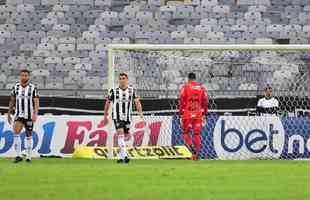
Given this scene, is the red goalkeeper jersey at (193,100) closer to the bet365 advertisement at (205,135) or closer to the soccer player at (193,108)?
the soccer player at (193,108)

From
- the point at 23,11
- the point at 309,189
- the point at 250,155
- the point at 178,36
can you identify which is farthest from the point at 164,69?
the point at 309,189

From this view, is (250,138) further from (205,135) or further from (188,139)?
(188,139)

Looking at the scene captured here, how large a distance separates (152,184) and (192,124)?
8.50 meters

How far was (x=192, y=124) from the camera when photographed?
1858 cm

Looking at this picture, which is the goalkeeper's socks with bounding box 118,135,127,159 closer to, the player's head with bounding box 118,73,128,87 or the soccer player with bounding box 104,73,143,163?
the soccer player with bounding box 104,73,143,163

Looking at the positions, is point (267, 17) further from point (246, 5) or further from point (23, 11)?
point (23, 11)

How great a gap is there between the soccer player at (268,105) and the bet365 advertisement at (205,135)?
52 cm

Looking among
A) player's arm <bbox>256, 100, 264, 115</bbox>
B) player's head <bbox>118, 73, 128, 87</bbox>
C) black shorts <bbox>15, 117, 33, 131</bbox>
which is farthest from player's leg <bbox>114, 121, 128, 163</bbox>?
player's arm <bbox>256, 100, 264, 115</bbox>

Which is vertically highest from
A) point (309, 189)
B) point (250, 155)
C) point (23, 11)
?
point (23, 11)

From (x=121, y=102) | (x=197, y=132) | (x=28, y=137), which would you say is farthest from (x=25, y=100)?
(x=197, y=132)

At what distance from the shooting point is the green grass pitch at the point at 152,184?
340 inches

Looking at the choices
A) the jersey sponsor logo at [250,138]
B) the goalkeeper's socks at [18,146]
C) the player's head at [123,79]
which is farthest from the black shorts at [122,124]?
the jersey sponsor logo at [250,138]

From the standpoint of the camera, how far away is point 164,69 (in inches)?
863

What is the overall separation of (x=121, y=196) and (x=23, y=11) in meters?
20.4
